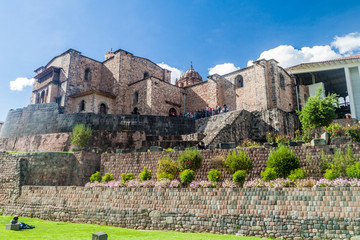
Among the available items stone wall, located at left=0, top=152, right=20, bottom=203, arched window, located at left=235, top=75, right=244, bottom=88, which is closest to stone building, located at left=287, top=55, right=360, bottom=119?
arched window, located at left=235, top=75, right=244, bottom=88

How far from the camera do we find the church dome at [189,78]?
38.7 m

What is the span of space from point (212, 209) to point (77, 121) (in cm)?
1386

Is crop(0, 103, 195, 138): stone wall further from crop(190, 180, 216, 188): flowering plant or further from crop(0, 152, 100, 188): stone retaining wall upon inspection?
crop(190, 180, 216, 188): flowering plant

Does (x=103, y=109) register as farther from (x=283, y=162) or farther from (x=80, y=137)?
(x=283, y=162)

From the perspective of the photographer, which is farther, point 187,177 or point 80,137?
point 80,137

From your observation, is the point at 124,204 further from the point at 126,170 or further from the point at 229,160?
the point at 229,160

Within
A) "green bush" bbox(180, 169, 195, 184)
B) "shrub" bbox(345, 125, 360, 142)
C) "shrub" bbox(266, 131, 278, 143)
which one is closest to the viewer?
"green bush" bbox(180, 169, 195, 184)

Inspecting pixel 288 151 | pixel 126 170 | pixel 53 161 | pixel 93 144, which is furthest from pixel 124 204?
pixel 93 144

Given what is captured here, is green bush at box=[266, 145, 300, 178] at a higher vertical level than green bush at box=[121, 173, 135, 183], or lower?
higher

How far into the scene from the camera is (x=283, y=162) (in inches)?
414

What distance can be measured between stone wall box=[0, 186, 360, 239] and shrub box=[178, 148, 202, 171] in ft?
7.31

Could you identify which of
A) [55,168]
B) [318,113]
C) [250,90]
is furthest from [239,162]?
[250,90]

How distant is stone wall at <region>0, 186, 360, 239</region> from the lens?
747 centimetres

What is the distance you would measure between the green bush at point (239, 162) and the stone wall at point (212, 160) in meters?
0.36
